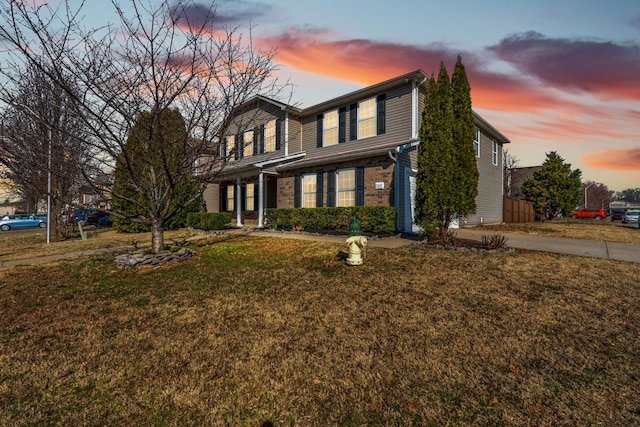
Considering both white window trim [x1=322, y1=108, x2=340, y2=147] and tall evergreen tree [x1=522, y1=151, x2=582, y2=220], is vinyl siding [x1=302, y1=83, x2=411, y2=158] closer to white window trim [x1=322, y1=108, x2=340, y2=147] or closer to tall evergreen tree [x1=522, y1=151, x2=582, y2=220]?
white window trim [x1=322, y1=108, x2=340, y2=147]

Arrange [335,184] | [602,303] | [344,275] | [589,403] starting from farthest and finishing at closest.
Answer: [335,184]
[344,275]
[602,303]
[589,403]

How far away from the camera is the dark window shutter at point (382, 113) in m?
14.1

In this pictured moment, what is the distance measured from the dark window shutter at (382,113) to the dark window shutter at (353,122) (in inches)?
50.4

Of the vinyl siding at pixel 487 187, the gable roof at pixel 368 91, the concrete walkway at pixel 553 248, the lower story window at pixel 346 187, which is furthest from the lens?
the vinyl siding at pixel 487 187

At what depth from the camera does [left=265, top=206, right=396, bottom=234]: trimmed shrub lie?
11641 millimetres

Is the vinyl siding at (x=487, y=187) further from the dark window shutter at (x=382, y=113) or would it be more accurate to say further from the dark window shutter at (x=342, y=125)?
the dark window shutter at (x=342, y=125)

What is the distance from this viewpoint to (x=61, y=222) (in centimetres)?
1469

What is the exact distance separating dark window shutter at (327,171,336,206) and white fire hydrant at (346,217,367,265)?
280 inches

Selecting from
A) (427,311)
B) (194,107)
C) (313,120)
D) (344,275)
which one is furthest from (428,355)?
(313,120)

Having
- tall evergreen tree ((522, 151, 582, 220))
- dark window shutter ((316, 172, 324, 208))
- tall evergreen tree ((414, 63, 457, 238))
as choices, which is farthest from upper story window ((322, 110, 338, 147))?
tall evergreen tree ((522, 151, 582, 220))

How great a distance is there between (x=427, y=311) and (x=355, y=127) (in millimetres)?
12152

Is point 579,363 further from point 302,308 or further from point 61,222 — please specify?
point 61,222

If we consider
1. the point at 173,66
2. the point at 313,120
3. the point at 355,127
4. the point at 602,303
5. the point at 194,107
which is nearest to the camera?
the point at 602,303

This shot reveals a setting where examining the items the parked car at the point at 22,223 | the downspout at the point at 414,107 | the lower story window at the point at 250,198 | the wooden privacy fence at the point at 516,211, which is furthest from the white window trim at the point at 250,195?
the parked car at the point at 22,223
